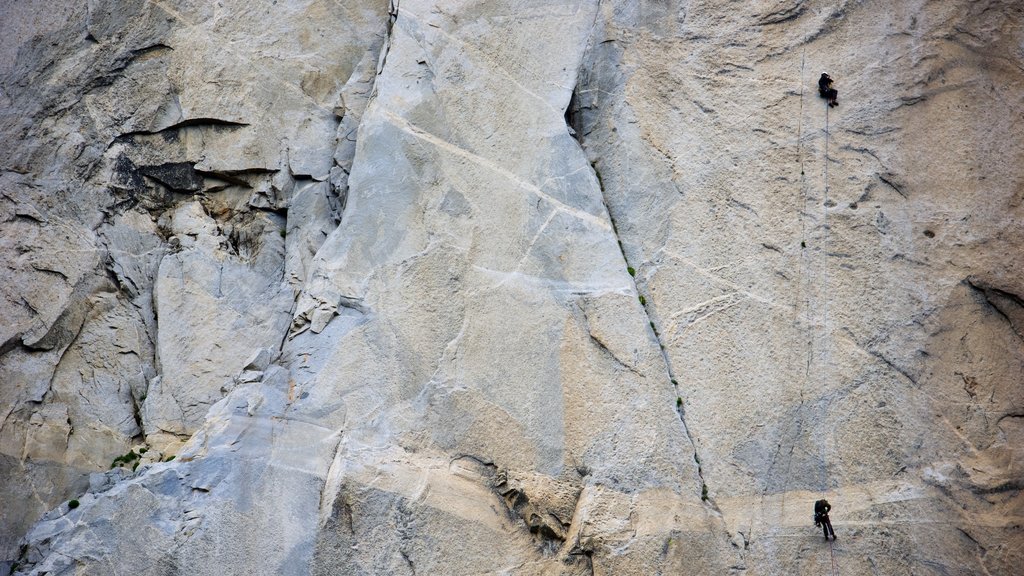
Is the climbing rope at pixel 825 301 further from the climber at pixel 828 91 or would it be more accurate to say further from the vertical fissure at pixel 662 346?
the vertical fissure at pixel 662 346

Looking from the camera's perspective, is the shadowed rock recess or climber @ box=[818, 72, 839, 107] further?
climber @ box=[818, 72, 839, 107]

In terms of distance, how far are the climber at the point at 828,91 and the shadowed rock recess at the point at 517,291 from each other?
0.13 meters

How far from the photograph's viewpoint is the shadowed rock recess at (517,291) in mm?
9508

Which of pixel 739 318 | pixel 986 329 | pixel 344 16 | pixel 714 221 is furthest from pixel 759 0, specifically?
pixel 344 16

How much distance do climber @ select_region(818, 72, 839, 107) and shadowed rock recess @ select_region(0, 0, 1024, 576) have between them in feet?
0.42

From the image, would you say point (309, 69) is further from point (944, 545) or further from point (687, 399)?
point (944, 545)

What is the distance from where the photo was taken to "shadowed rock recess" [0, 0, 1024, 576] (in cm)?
951

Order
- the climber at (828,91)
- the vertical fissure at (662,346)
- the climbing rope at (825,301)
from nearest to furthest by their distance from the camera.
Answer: the climbing rope at (825,301)
the vertical fissure at (662,346)
the climber at (828,91)

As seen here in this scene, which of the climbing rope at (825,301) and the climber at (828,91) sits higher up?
the climber at (828,91)

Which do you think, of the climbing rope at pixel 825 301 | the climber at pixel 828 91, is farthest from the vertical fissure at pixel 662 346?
the climber at pixel 828 91

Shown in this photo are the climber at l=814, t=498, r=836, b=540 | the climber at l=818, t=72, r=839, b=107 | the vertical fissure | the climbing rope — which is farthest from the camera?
the climber at l=818, t=72, r=839, b=107

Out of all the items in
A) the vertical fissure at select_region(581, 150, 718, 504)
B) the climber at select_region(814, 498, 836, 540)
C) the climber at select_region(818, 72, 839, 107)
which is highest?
the climber at select_region(818, 72, 839, 107)

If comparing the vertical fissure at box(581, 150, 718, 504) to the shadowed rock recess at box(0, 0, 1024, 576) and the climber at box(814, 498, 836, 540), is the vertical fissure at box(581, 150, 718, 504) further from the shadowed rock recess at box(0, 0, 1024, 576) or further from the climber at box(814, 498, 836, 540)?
the climber at box(814, 498, 836, 540)

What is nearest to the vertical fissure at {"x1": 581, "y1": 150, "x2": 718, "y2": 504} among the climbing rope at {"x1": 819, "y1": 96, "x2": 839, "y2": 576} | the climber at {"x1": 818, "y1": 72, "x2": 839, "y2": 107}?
the climbing rope at {"x1": 819, "y1": 96, "x2": 839, "y2": 576}
